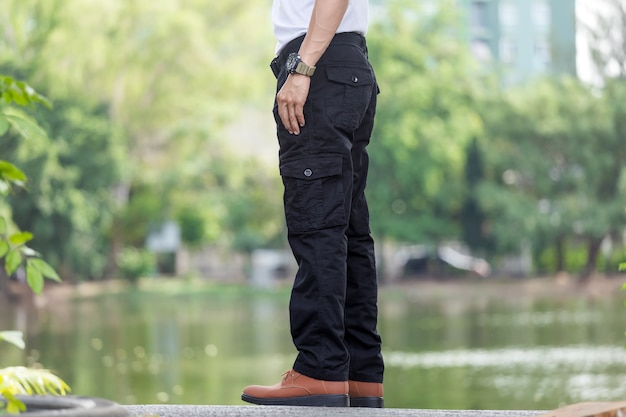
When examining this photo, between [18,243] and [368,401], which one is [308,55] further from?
[18,243]

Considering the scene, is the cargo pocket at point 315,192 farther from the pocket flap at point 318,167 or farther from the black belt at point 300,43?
the black belt at point 300,43

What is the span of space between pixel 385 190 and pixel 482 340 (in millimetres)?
17282

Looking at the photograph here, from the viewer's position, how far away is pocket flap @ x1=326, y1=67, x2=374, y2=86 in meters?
2.45

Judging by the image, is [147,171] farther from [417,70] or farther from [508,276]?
[508,276]

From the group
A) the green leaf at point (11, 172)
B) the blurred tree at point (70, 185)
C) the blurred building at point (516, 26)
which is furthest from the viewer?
the blurred building at point (516, 26)

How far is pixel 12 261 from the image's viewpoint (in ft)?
5.34

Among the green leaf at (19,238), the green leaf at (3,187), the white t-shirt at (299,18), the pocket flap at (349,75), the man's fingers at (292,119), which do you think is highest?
the white t-shirt at (299,18)

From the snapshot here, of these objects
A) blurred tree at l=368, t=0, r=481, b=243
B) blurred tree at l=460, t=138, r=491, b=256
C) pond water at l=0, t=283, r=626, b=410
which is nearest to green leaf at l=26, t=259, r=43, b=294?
pond water at l=0, t=283, r=626, b=410

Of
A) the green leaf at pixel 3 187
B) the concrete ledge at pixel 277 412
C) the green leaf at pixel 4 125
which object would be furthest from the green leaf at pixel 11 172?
the concrete ledge at pixel 277 412

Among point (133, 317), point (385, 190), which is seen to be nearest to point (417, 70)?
point (385, 190)

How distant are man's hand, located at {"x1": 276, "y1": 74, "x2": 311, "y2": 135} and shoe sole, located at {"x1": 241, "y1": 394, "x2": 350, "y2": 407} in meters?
0.53

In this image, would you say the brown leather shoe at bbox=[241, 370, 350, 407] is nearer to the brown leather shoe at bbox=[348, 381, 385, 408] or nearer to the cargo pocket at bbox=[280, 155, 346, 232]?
the brown leather shoe at bbox=[348, 381, 385, 408]

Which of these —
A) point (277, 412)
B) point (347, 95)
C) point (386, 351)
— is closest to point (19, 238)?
point (277, 412)

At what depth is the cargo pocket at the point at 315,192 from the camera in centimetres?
238
